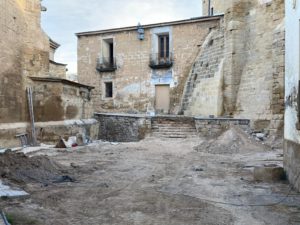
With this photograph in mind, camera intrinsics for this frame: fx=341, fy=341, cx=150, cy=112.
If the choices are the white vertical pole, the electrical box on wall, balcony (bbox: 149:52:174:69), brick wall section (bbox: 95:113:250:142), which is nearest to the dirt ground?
the white vertical pole

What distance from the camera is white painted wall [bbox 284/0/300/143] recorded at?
6.23 metres

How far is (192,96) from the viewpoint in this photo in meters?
20.5

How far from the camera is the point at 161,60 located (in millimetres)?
22688

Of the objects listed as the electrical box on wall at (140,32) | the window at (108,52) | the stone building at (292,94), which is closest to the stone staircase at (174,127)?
the electrical box on wall at (140,32)

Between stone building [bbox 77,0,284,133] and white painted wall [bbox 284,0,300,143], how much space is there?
752 centimetres

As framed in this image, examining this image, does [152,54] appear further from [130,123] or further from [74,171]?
[74,171]

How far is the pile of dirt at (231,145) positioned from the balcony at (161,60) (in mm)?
10372

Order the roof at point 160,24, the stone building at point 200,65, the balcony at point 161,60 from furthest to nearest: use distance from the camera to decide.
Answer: the balcony at point 161,60 → the roof at point 160,24 → the stone building at point 200,65

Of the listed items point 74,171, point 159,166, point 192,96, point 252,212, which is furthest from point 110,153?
point 192,96

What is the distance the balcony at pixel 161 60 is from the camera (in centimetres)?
2225

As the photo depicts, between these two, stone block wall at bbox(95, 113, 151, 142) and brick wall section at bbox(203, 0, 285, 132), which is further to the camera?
stone block wall at bbox(95, 113, 151, 142)

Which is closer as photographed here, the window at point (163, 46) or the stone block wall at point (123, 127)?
the stone block wall at point (123, 127)

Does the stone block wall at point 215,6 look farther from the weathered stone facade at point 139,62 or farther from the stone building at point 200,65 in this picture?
the weathered stone facade at point 139,62

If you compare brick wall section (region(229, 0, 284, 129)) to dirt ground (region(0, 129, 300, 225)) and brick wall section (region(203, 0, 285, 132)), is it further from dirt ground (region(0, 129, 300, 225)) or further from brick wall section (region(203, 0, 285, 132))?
dirt ground (region(0, 129, 300, 225))
